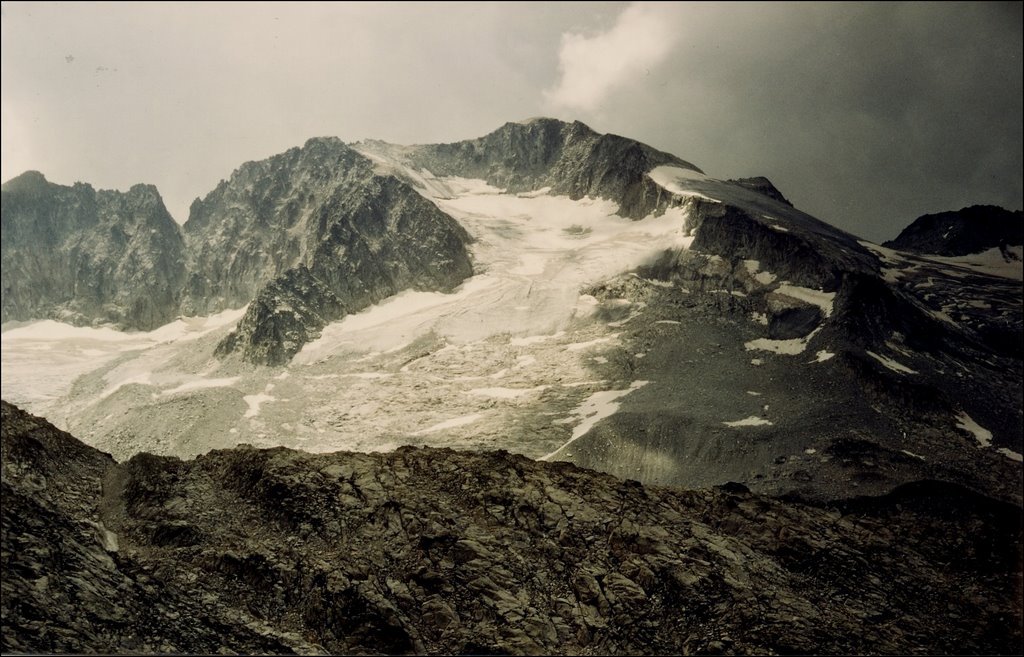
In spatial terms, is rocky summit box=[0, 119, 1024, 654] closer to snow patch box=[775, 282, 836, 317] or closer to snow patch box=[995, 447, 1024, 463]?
snow patch box=[995, 447, 1024, 463]

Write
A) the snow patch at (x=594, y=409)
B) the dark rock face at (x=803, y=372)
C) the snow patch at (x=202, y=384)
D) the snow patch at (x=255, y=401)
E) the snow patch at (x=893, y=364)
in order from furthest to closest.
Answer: the snow patch at (x=202, y=384) < the snow patch at (x=255, y=401) < the snow patch at (x=893, y=364) < the snow patch at (x=594, y=409) < the dark rock face at (x=803, y=372)

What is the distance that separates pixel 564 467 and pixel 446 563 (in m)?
13.6

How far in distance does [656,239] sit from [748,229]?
26.6 meters

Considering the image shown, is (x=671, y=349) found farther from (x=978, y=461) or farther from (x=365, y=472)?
(x=365, y=472)

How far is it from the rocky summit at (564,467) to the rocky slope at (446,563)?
0.59 ft

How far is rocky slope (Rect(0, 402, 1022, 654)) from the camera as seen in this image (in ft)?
125

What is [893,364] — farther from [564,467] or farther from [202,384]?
[202,384]

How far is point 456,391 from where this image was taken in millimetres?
140125

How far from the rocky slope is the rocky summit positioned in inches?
7.0

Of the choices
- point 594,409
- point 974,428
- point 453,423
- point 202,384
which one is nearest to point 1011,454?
point 974,428

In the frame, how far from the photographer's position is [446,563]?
44250 mm

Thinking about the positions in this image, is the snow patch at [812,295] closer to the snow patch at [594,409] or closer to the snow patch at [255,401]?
the snow patch at [594,409]

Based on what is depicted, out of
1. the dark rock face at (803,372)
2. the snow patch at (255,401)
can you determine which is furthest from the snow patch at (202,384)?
the dark rock face at (803,372)

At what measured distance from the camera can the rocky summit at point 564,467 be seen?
133 ft
